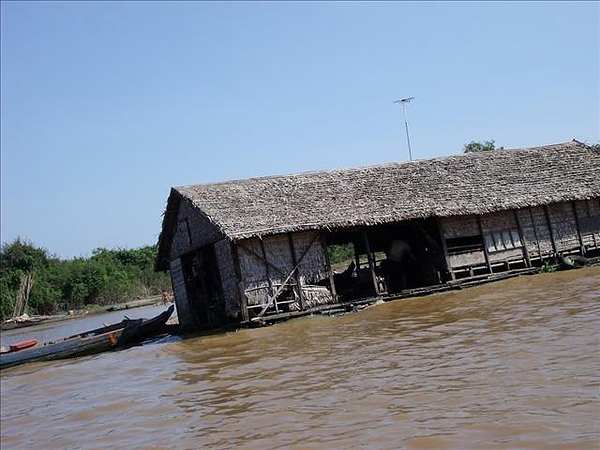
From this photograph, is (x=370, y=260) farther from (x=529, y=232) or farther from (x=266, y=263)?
(x=529, y=232)

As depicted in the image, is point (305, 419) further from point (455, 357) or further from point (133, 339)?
point (133, 339)

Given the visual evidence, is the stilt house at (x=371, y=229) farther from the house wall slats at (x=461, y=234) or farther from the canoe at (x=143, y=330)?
the canoe at (x=143, y=330)

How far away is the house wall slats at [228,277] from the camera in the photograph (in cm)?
1482

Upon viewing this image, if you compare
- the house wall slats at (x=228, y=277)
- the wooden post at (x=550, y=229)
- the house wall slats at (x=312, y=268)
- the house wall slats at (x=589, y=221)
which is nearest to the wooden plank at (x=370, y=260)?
the house wall slats at (x=312, y=268)

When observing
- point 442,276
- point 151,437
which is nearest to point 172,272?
point 442,276

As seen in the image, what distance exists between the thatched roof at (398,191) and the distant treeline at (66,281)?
22.9 meters

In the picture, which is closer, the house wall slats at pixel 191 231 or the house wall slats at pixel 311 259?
the house wall slats at pixel 311 259

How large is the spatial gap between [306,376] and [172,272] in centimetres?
1112

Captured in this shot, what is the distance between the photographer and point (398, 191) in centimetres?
1659

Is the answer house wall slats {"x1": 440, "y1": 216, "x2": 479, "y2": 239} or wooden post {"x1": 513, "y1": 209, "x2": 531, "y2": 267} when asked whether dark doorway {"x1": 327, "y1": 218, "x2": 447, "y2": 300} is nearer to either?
house wall slats {"x1": 440, "y1": 216, "x2": 479, "y2": 239}

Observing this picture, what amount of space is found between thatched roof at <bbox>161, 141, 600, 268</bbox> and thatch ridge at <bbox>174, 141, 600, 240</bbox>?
2 centimetres

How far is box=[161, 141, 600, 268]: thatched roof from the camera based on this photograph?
1492 cm

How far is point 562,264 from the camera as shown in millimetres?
16641

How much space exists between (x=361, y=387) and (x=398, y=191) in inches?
399
